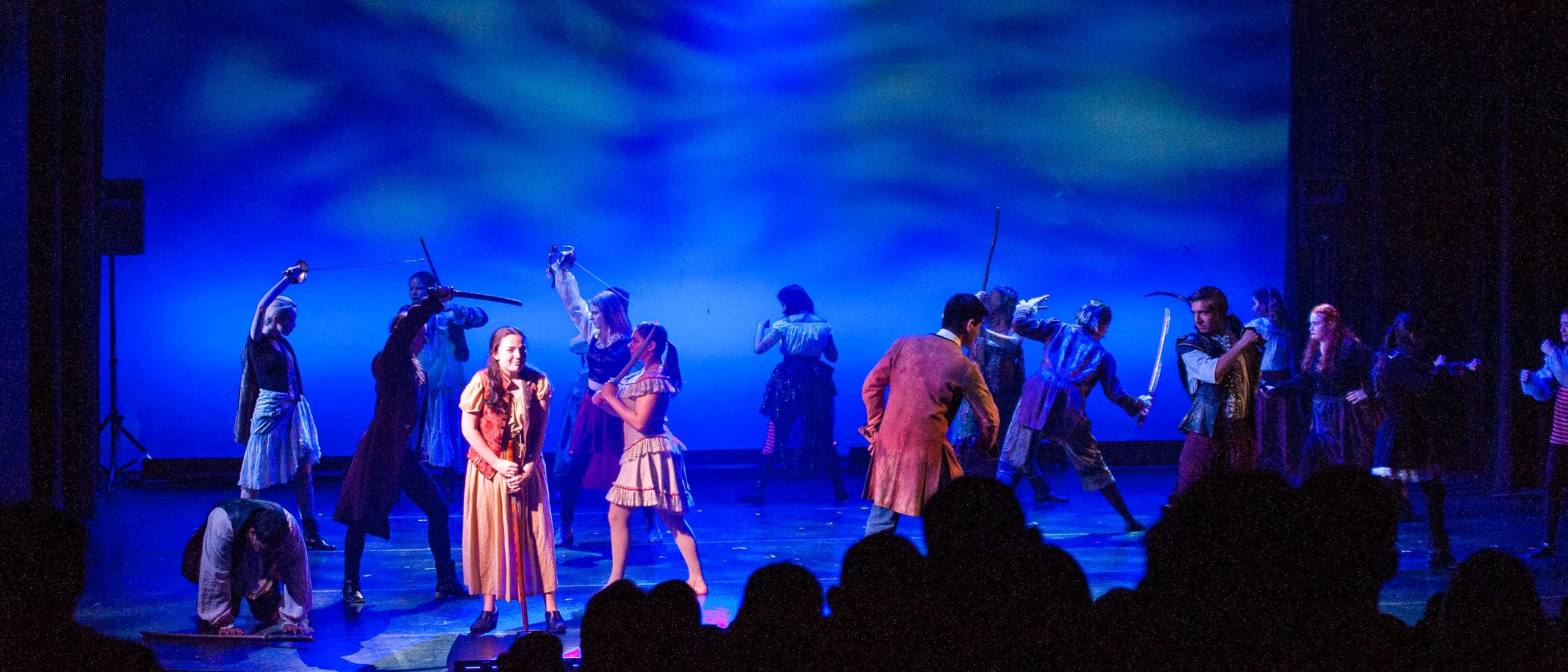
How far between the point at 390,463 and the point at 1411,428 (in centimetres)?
508

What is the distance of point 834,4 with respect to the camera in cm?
992

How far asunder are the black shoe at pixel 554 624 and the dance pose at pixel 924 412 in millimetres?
1309

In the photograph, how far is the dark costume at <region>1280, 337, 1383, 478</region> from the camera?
21.0 feet

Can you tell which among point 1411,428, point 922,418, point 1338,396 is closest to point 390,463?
point 922,418

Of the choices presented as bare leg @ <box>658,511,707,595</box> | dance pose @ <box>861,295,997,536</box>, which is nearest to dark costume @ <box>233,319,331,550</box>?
bare leg @ <box>658,511,707,595</box>

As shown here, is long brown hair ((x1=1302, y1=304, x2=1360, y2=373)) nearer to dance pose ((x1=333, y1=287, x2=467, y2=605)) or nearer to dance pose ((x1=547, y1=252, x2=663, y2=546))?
dance pose ((x1=547, y1=252, x2=663, y2=546))

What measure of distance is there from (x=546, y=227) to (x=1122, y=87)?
5378mm

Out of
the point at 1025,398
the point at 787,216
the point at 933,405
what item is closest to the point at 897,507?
the point at 933,405

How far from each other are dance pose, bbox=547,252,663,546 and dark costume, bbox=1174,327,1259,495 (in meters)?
2.90

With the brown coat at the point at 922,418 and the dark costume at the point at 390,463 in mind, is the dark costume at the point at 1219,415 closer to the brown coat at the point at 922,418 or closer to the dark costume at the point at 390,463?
the brown coat at the point at 922,418

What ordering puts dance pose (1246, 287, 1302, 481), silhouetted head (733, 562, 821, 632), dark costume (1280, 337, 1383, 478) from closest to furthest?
silhouetted head (733, 562, 821, 632)
dark costume (1280, 337, 1383, 478)
dance pose (1246, 287, 1302, 481)

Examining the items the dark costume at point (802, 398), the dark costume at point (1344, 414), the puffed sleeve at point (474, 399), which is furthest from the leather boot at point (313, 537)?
the dark costume at point (1344, 414)

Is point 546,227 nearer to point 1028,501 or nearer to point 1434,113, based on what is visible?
point 1028,501

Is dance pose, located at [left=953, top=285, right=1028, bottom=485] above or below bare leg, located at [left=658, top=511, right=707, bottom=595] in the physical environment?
above
